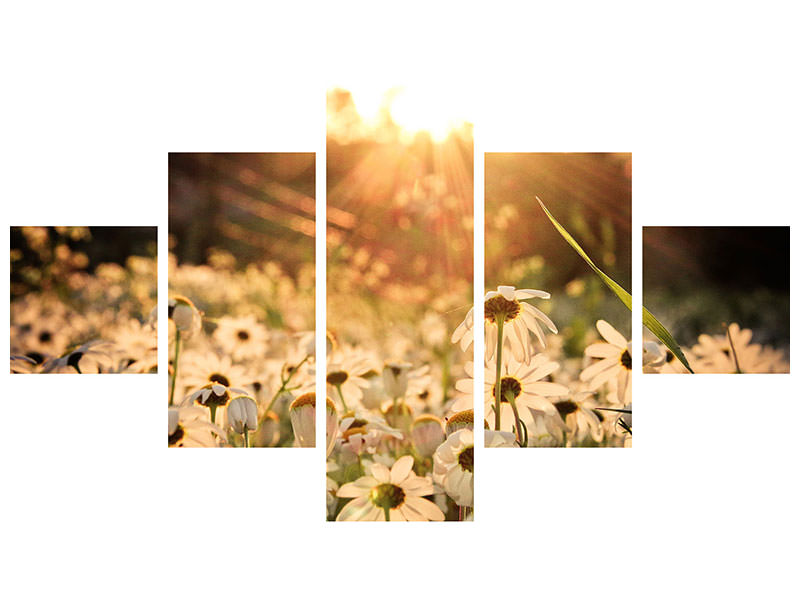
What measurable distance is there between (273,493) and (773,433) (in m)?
1.73

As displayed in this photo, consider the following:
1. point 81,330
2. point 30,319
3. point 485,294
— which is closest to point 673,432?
point 485,294

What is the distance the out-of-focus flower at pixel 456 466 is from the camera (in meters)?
2.11

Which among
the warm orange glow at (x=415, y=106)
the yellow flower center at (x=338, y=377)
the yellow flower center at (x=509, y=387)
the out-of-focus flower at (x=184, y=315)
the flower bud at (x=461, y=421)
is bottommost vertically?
the flower bud at (x=461, y=421)

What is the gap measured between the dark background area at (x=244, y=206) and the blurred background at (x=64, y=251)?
0.48ft

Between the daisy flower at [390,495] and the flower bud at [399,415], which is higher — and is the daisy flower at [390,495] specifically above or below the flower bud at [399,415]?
below

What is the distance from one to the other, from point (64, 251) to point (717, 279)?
2262 mm

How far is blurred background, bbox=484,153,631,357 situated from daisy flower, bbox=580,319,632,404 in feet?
0.11

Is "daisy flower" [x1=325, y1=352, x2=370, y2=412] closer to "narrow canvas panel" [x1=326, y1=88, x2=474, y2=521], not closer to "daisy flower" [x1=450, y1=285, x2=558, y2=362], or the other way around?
"narrow canvas panel" [x1=326, y1=88, x2=474, y2=521]

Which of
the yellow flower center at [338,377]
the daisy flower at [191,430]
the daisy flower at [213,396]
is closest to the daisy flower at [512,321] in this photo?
the yellow flower center at [338,377]

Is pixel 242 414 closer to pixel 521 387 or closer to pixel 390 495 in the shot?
pixel 390 495

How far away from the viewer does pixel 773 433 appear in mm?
2143

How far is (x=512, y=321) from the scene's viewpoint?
83.6 inches

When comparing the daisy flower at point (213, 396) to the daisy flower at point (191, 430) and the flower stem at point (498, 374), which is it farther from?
the flower stem at point (498, 374)

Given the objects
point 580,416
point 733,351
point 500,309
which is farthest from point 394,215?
point 733,351
